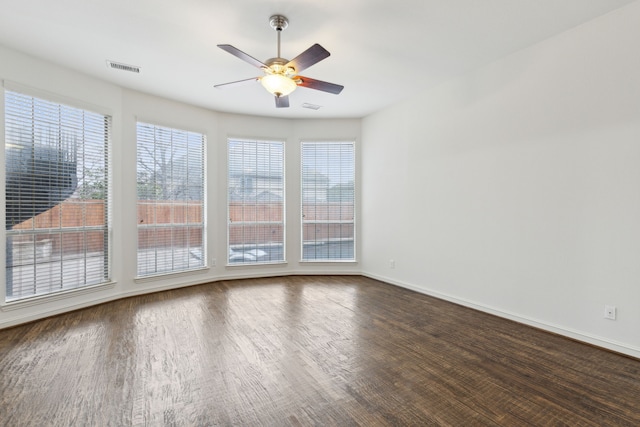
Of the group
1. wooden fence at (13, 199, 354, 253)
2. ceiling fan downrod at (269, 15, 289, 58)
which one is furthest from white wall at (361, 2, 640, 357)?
ceiling fan downrod at (269, 15, 289, 58)

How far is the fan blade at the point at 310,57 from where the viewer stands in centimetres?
242

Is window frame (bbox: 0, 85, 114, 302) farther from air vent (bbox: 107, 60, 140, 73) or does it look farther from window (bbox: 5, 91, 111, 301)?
air vent (bbox: 107, 60, 140, 73)

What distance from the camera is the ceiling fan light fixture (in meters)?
2.82

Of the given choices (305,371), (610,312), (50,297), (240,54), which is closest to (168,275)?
(50,297)

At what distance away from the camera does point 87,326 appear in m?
3.41

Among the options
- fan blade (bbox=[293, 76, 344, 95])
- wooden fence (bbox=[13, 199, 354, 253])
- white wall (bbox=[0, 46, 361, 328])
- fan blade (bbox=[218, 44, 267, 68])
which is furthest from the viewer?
wooden fence (bbox=[13, 199, 354, 253])

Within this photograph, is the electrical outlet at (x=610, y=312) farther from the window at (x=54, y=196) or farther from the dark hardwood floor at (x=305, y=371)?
the window at (x=54, y=196)

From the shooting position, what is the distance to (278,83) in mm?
2848

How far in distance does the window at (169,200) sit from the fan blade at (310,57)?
3111 mm

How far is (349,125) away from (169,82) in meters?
3.13

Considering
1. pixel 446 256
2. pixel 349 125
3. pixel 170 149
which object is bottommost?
pixel 446 256

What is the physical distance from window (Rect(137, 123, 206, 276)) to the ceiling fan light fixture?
2.81m

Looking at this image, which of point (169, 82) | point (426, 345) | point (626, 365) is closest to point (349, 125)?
point (169, 82)

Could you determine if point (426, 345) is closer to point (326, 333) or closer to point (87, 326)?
point (326, 333)
